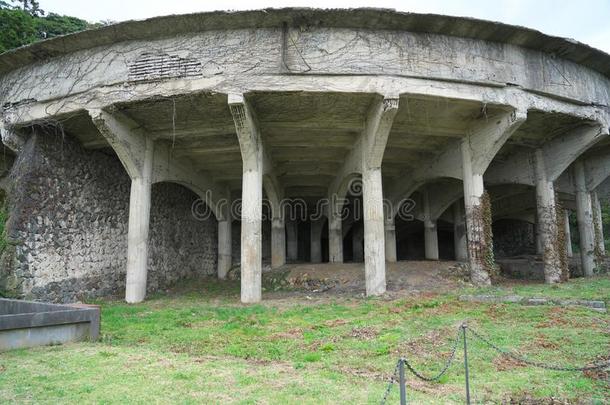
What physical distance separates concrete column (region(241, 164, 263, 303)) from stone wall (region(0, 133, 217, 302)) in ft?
16.3

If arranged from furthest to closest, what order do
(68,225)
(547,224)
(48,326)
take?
(547,224), (68,225), (48,326)

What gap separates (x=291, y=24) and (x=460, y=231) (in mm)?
14068

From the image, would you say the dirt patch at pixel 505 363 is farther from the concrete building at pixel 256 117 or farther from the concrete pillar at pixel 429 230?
the concrete pillar at pixel 429 230

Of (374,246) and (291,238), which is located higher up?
(291,238)

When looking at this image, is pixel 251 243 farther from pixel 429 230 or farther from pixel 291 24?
pixel 429 230

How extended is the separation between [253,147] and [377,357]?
6.85 metres

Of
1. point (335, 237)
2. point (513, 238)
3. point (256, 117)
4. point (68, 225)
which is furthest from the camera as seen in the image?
point (513, 238)

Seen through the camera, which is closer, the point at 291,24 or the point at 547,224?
the point at 291,24

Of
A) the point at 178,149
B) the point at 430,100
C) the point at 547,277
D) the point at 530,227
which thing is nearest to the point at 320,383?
the point at 430,100

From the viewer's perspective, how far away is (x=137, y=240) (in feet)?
36.2

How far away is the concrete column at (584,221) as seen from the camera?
15.8 metres

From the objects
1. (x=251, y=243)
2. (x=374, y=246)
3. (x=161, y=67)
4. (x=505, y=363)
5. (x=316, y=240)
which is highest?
(x=161, y=67)

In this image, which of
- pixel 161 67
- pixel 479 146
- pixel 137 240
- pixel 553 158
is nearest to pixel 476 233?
pixel 479 146

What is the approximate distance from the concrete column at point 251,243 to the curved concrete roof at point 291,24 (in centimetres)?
378
